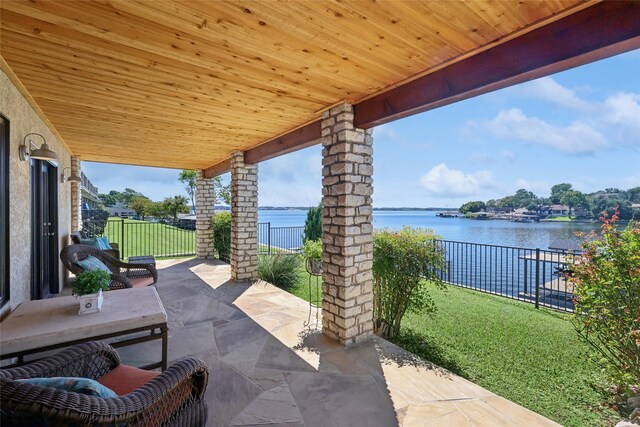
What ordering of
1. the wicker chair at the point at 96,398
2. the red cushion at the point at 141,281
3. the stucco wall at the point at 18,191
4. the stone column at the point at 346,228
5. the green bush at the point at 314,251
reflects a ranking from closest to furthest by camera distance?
the wicker chair at the point at 96,398 → the stucco wall at the point at 18,191 → the stone column at the point at 346,228 → the red cushion at the point at 141,281 → the green bush at the point at 314,251

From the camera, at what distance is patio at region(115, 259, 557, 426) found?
198 cm

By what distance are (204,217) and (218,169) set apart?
156 centimetres

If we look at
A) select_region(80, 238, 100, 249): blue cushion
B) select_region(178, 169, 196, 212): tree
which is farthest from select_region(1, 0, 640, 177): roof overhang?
select_region(178, 169, 196, 212): tree

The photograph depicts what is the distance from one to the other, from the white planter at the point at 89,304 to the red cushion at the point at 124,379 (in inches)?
25.8

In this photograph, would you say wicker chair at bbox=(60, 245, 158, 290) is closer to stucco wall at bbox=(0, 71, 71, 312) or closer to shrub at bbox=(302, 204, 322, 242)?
stucco wall at bbox=(0, 71, 71, 312)

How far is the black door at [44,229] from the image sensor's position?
11.7 feet

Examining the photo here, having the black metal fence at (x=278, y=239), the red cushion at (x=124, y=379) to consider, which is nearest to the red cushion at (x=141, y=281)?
the red cushion at (x=124, y=379)

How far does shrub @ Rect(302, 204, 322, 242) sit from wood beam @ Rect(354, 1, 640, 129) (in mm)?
6066

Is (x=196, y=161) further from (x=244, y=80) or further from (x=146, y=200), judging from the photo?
(x=146, y=200)

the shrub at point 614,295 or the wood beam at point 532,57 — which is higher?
the wood beam at point 532,57

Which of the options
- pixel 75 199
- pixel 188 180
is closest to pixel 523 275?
pixel 75 199

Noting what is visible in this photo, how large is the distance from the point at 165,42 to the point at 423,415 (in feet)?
10.1

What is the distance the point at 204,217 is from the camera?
7.77m

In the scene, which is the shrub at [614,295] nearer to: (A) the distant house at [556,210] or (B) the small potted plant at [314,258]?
(B) the small potted plant at [314,258]
